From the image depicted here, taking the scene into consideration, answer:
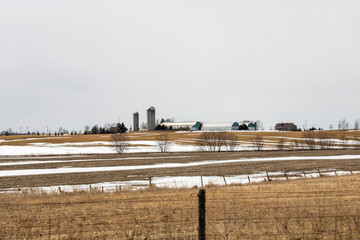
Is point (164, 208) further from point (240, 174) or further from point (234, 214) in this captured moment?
point (240, 174)

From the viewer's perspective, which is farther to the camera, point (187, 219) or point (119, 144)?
point (119, 144)

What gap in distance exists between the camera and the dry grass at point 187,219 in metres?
10.5

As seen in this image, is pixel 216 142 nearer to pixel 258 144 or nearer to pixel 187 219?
pixel 258 144

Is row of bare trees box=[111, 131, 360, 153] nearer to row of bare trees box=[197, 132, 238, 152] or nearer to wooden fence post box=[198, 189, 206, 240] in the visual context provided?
row of bare trees box=[197, 132, 238, 152]

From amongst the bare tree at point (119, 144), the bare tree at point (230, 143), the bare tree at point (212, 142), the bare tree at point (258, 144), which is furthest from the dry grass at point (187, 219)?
the bare tree at point (212, 142)

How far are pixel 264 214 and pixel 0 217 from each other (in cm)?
1012

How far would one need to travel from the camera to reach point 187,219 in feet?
41.6

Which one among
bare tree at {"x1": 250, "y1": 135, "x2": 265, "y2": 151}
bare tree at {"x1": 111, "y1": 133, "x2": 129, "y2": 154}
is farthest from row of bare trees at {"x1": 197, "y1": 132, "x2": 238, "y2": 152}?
bare tree at {"x1": 111, "y1": 133, "x2": 129, "y2": 154}

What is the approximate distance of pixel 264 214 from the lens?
13.1m

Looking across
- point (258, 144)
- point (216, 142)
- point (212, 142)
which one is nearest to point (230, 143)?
point (212, 142)

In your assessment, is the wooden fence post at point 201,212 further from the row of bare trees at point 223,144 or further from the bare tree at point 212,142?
the bare tree at point 212,142

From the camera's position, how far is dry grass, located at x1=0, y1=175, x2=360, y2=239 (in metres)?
10.5

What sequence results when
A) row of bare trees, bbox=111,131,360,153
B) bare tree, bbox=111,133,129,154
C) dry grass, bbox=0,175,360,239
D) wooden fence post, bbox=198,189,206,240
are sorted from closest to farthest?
wooden fence post, bbox=198,189,206,240 → dry grass, bbox=0,175,360,239 → bare tree, bbox=111,133,129,154 → row of bare trees, bbox=111,131,360,153

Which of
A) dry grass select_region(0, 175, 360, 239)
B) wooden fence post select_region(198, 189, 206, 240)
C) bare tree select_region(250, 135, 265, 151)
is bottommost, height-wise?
bare tree select_region(250, 135, 265, 151)
